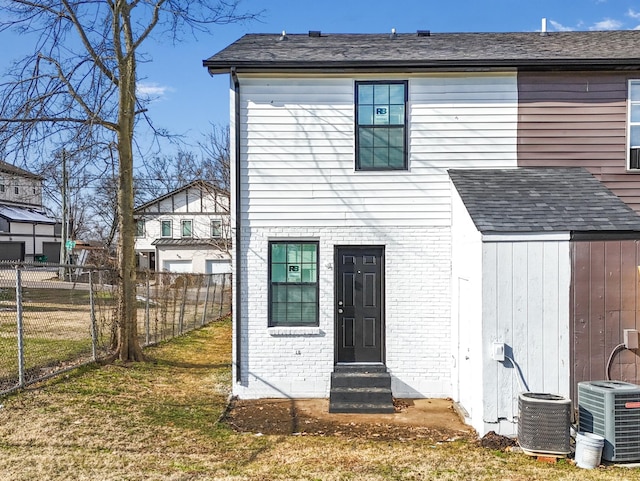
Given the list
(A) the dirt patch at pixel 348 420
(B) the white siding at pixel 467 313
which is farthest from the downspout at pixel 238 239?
(B) the white siding at pixel 467 313

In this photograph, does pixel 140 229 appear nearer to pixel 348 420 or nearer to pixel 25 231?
pixel 25 231

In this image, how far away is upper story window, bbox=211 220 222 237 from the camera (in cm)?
3616

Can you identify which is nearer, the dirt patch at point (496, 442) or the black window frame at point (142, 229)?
the dirt patch at point (496, 442)

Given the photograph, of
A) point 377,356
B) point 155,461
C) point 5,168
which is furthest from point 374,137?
point 5,168

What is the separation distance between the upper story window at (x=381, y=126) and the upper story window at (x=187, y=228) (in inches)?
1248

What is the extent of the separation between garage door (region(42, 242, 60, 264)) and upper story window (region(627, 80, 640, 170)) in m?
52.4

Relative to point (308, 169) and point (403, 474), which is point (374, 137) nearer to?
point (308, 169)

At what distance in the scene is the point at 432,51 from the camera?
8.88 m

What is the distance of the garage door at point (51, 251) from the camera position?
50.5m

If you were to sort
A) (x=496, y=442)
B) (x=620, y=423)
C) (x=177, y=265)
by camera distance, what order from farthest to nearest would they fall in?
(x=177, y=265), (x=496, y=442), (x=620, y=423)

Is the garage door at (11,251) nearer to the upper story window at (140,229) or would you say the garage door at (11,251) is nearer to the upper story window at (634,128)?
the upper story window at (140,229)

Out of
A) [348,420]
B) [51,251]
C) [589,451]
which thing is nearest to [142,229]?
[51,251]

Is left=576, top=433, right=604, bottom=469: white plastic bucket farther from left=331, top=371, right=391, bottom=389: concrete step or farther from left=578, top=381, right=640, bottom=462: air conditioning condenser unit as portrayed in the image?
left=331, top=371, right=391, bottom=389: concrete step

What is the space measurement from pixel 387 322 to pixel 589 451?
3495 mm
